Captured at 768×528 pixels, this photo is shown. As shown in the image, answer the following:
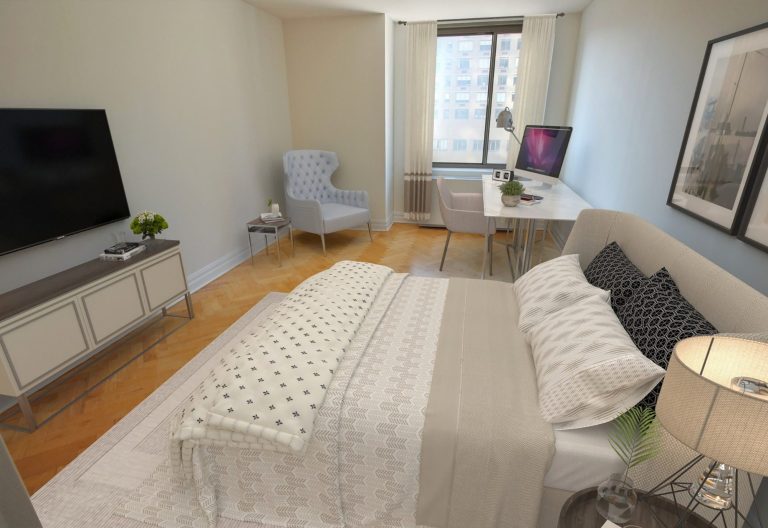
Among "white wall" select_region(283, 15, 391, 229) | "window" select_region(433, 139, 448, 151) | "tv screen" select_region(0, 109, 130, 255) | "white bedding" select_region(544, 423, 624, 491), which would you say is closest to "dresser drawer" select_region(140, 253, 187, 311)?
"tv screen" select_region(0, 109, 130, 255)

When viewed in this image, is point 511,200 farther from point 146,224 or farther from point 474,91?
point 146,224

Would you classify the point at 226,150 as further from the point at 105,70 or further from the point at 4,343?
the point at 4,343

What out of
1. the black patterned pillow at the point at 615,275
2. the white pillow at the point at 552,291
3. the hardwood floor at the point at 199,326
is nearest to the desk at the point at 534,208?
the hardwood floor at the point at 199,326

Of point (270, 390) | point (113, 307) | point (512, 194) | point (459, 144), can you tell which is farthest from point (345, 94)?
point (270, 390)

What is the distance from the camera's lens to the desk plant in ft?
3.52

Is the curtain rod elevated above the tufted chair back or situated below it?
above

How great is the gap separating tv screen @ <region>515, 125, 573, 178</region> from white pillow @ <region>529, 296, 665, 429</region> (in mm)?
2474

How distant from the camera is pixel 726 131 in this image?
1641 mm

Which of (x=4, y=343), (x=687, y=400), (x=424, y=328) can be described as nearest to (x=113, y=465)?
(x=4, y=343)

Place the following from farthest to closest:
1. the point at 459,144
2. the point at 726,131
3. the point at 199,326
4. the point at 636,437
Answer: the point at 459,144 → the point at 199,326 → the point at 726,131 → the point at 636,437

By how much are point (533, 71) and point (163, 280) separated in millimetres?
4423

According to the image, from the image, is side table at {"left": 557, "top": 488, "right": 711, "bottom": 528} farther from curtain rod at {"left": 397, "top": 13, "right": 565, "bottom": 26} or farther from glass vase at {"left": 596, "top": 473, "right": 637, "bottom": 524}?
curtain rod at {"left": 397, "top": 13, "right": 565, "bottom": 26}

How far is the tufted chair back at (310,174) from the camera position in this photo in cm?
457

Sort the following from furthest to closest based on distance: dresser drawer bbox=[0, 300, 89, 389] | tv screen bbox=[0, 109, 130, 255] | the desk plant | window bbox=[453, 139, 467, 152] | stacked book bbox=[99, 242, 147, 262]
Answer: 1. window bbox=[453, 139, 467, 152]
2. stacked book bbox=[99, 242, 147, 262]
3. tv screen bbox=[0, 109, 130, 255]
4. dresser drawer bbox=[0, 300, 89, 389]
5. the desk plant
